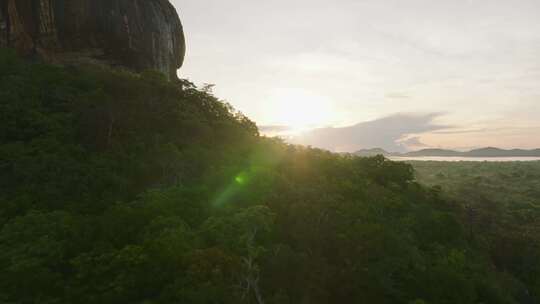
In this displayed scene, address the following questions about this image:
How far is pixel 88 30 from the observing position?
2519cm

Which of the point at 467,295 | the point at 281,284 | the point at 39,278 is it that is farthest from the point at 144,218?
the point at 467,295

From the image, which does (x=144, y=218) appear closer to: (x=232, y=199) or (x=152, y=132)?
(x=232, y=199)

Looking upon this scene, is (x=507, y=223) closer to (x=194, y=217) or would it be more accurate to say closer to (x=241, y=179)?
(x=241, y=179)

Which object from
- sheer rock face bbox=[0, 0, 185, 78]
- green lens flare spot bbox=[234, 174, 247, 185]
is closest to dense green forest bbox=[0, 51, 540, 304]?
green lens flare spot bbox=[234, 174, 247, 185]

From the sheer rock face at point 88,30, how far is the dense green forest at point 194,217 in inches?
163

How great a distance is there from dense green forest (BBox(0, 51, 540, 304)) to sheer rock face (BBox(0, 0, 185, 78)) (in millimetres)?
4143

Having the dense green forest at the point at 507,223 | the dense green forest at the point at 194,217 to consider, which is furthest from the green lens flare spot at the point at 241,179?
the dense green forest at the point at 507,223

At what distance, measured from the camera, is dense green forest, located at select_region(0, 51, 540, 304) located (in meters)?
7.91

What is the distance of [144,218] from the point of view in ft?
33.2

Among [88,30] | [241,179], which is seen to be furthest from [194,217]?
[88,30]

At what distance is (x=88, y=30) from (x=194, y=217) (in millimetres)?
21634

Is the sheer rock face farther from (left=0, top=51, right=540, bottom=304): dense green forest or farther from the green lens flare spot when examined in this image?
the green lens flare spot

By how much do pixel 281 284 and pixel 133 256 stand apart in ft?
12.3

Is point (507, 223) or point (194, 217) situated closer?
point (194, 217)
